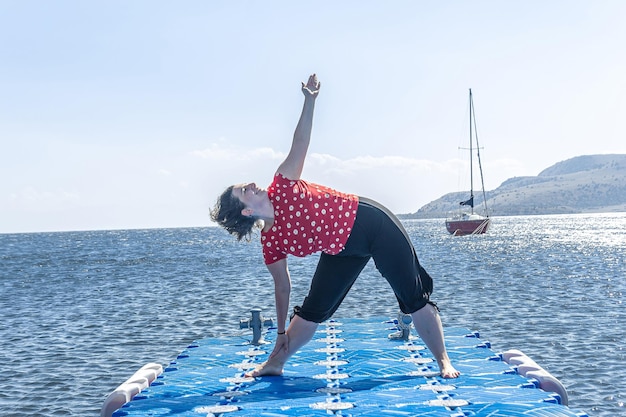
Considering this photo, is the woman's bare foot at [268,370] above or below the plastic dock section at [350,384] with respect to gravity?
above

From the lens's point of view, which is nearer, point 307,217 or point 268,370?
point 307,217

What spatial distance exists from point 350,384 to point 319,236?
5.10 ft

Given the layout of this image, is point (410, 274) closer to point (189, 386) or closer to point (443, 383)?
point (443, 383)

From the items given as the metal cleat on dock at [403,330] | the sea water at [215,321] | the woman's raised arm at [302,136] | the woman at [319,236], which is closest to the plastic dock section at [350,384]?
the metal cleat on dock at [403,330]

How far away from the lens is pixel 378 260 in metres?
6.37

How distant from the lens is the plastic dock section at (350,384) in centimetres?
568

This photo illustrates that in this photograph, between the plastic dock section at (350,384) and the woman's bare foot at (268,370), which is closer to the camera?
the plastic dock section at (350,384)

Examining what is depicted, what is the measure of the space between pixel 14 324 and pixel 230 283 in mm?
15690

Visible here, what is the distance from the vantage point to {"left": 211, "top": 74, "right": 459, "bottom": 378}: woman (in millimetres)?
6008

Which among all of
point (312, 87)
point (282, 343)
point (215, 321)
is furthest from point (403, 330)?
point (215, 321)

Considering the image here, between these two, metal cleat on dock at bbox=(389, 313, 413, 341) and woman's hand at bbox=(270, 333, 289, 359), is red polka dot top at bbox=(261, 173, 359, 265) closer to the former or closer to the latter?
woman's hand at bbox=(270, 333, 289, 359)

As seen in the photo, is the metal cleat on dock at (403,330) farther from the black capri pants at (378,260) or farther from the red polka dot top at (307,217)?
the red polka dot top at (307,217)

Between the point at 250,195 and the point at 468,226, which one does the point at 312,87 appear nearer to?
the point at 250,195

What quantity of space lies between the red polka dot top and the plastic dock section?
1.33 meters
